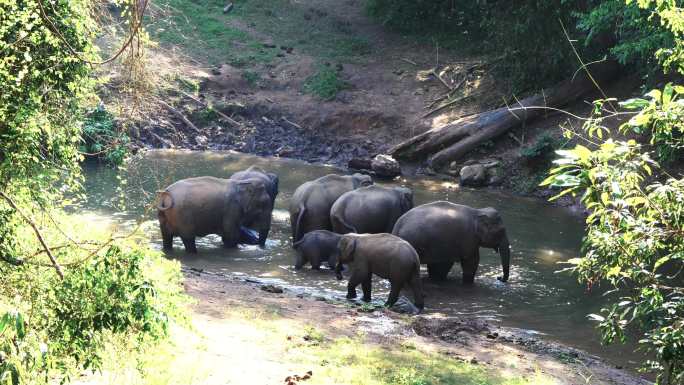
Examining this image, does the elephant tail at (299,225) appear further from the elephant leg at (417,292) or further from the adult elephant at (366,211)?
the elephant leg at (417,292)

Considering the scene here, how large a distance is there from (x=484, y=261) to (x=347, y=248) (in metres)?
3.55

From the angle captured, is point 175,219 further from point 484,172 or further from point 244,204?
point 484,172

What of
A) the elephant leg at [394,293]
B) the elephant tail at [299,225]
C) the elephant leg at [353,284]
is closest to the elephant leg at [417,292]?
the elephant leg at [394,293]

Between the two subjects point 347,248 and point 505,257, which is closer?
point 347,248

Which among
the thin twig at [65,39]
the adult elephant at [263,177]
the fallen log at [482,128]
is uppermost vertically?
the thin twig at [65,39]

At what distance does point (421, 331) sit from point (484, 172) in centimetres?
1168

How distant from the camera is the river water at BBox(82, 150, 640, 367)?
12617mm

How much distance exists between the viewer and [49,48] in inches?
265

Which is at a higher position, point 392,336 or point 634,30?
point 634,30

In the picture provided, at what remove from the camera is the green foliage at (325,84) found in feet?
90.0

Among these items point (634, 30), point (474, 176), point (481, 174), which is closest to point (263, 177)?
point (474, 176)

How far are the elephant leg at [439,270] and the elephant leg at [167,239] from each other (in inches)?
166

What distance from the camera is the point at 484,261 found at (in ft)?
51.6

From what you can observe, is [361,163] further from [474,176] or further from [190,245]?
[190,245]
